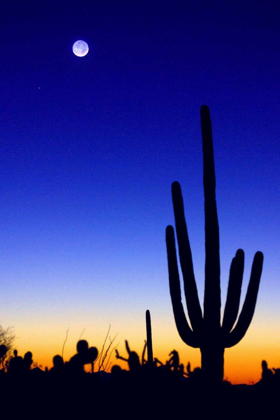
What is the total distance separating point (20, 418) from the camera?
196 inches

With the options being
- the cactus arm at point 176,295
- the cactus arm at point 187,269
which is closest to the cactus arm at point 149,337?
the cactus arm at point 176,295

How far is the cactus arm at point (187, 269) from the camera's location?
25.7 feet

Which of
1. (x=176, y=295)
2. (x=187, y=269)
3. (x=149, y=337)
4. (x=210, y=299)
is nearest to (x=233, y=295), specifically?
(x=210, y=299)

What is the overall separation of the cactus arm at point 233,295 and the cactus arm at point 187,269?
45 centimetres

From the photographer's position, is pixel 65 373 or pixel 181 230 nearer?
pixel 65 373

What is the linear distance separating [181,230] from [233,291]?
135 cm

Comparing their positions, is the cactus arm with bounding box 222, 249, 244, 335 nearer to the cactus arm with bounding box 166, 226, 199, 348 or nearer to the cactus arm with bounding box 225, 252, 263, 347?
the cactus arm with bounding box 225, 252, 263, 347

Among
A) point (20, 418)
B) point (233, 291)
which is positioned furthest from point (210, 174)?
point (20, 418)

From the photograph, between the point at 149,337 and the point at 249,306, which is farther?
the point at 149,337

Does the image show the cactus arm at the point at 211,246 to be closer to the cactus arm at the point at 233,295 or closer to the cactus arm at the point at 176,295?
the cactus arm at the point at 233,295

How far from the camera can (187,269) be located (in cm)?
793

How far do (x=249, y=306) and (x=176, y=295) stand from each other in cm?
126

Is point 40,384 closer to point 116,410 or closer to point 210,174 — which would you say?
point 116,410

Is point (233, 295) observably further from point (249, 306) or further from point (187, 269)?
point (187, 269)
